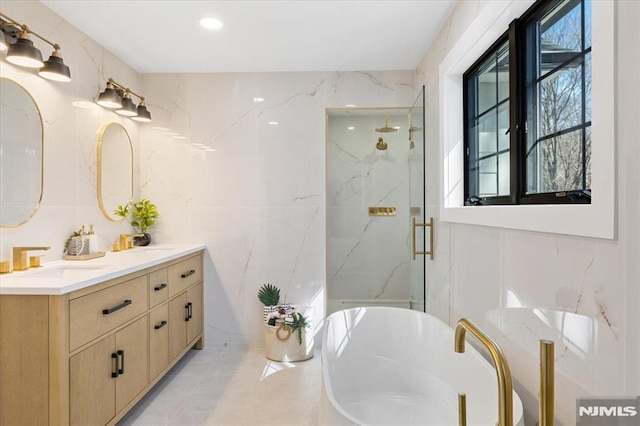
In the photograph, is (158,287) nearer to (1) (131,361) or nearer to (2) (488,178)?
(1) (131,361)

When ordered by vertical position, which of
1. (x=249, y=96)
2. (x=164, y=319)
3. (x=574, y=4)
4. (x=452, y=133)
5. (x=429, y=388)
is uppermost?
(x=249, y=96)

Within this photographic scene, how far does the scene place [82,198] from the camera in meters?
2.75

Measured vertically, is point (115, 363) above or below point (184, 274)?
below

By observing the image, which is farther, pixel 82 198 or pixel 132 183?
pixel 132 183

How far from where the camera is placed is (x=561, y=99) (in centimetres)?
153

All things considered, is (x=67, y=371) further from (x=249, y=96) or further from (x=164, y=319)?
(x=249, y=96)

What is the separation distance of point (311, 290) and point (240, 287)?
640mm

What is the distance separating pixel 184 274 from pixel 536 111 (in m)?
2.61

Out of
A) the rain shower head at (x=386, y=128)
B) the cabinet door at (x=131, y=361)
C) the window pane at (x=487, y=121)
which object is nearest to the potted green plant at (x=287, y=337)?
the cabinet door at (x=131, y=361)

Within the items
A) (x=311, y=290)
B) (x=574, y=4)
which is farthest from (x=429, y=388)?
(x=574, y=4)

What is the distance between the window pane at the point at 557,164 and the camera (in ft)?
4.66

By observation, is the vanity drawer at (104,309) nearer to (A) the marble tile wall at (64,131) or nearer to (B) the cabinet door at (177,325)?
(B) the cabinet door at (177,325)

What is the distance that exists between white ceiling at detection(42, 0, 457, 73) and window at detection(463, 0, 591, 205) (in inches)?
27.5

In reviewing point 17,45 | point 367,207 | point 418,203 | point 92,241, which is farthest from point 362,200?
point 17,45
